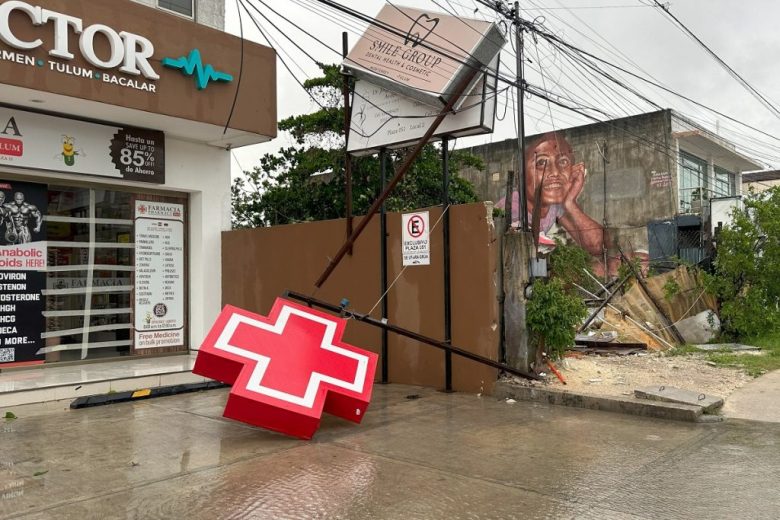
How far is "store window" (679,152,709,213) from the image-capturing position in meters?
24.0

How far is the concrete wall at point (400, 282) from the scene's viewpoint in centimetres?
808

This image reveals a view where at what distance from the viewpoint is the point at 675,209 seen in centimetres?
2375

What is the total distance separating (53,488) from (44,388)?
11.4 ft

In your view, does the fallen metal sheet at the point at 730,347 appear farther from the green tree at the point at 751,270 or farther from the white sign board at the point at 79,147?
the white sign board at the point at 79,147

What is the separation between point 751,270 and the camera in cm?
1207

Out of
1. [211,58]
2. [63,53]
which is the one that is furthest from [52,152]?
[211,58]

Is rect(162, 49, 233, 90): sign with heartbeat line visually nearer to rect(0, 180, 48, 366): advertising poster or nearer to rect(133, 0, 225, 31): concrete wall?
rect(133, 0, 225, 31): concrete wall

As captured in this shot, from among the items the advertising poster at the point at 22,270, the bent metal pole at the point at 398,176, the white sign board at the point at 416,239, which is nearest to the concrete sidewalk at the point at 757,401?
the white sign board at the point at 416,239

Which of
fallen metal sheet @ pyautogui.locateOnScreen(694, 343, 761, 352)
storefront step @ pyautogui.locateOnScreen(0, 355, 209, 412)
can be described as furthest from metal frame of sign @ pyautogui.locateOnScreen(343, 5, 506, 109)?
fallen metal sheet @ pyautogui.locateOnScreen(694, 343, 761, 352)

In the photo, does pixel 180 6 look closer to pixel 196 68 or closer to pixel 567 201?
pixel 196 68

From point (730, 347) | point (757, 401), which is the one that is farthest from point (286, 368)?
point (730, 347)

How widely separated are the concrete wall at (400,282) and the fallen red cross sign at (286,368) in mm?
1837

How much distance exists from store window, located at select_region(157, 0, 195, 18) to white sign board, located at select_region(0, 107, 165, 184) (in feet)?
7.13

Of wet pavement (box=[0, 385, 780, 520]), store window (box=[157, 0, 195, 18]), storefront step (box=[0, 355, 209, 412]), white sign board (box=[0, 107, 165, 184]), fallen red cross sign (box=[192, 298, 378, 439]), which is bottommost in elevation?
wet pavement (box=[0, 385, 780, 520])
